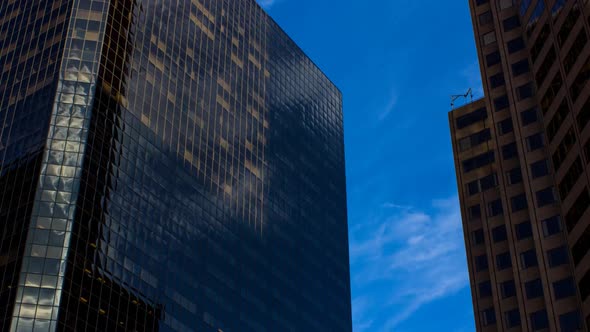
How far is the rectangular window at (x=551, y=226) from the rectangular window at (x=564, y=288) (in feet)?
17.6

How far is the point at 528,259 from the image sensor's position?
9062cm

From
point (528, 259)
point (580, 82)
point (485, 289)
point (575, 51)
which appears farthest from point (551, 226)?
point (575, 51)

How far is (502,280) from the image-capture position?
306ft

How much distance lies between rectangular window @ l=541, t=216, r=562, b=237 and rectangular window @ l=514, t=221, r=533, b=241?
2.29m

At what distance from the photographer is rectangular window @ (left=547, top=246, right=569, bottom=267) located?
283 ft

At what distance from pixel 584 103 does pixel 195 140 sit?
73575 millimetres

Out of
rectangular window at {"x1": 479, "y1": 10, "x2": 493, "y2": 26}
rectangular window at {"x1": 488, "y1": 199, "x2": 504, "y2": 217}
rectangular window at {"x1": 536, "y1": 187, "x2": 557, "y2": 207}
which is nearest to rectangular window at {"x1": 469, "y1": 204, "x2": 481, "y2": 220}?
rectangular window at {"x1": 488, "y1": 199, "x2": 504, "y2": 217}

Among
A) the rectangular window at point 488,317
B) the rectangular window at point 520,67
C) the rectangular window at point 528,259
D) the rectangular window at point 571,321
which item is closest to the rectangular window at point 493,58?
the rectangular window at point 520,67

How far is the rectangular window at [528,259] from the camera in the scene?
90125mm

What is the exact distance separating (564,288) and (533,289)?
4531 millimetres

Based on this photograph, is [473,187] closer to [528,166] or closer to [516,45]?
[528,166]

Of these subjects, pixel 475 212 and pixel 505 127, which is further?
pixel 505 127

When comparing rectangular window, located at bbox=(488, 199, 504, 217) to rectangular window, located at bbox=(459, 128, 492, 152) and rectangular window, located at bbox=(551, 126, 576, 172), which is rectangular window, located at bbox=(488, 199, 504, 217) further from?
rectangular window, located at bbox=(551, 126, 576, 172)

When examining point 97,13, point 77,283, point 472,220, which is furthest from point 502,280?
point 97,13
